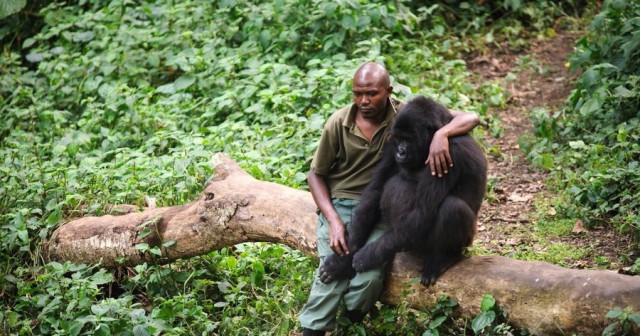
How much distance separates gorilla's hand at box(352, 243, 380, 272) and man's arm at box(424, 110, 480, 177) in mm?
609

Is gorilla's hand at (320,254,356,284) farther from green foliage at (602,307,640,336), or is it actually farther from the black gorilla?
green foliage at (602,307,640,336)

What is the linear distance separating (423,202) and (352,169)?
676 millimetres

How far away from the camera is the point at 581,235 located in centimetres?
609

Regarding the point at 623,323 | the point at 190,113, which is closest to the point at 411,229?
the point at 623,323

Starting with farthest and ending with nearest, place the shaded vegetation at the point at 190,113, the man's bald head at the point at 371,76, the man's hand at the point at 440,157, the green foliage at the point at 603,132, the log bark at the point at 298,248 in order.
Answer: the green foliage at the point at 603,132 → the shaded vegetation at the point at 190,113 → the man's bald head at the point at 371,76 → the man's hand at the point at 440,157 → the log bark at the point at 298,248

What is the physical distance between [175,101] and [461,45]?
3855 mm

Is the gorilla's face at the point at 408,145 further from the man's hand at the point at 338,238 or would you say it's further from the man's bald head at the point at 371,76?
the man's hand at the point at 338,238

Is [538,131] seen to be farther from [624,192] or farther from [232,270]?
[232,270]

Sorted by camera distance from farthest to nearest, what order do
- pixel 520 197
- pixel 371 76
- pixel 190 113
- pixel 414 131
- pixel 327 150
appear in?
pixel 190 113 → pixel 520 197 → pixel 327 150 → pixel 371 76 → pixel 414 131

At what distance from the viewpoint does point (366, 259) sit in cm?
469

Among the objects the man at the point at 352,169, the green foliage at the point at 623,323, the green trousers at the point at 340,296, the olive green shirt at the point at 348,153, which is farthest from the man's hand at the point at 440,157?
the green foliage at the point at 623,323

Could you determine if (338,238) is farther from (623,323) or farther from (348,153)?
(623,323)

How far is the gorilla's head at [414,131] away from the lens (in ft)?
15.3

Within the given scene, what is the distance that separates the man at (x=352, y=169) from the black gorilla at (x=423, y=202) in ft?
0.26
